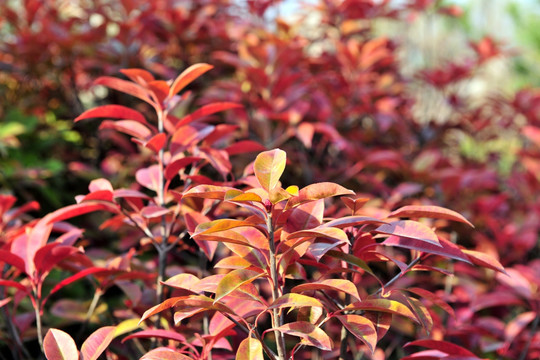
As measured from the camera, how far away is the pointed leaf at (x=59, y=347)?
3.26ft

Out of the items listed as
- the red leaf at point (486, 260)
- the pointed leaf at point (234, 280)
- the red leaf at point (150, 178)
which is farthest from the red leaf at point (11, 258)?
the red leaf at point (486, 260)

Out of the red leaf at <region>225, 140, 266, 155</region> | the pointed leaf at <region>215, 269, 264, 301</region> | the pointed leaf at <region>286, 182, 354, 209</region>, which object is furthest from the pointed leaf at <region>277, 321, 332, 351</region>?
the red leaf at <region>225, 140, 266, 155</region>

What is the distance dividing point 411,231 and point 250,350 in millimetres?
368

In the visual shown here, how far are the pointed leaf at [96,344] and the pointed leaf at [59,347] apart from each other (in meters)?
0.02

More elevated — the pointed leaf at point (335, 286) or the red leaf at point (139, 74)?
the red leaf at point (139, 74)

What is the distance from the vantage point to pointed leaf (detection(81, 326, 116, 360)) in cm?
102

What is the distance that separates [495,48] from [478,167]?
0.87m

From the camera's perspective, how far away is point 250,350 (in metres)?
0.92

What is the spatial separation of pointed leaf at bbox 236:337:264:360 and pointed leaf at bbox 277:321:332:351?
57 mm

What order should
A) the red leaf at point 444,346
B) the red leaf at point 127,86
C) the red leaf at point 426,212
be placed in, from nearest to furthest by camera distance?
the red leaf at point 426,212 → the red leaf at point 444,346 → the red leaf at point 127,86

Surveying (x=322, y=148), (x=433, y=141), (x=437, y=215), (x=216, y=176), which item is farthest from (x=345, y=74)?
(x=437, y=215)

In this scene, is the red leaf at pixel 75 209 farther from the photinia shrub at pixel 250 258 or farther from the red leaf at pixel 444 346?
the red leaf at pixel 444 346

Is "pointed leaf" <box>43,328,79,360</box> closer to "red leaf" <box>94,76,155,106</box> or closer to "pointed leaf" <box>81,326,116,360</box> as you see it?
"pointed leaf" <box>81,326,116,360</box>

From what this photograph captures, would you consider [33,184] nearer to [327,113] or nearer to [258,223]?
[327,113]
